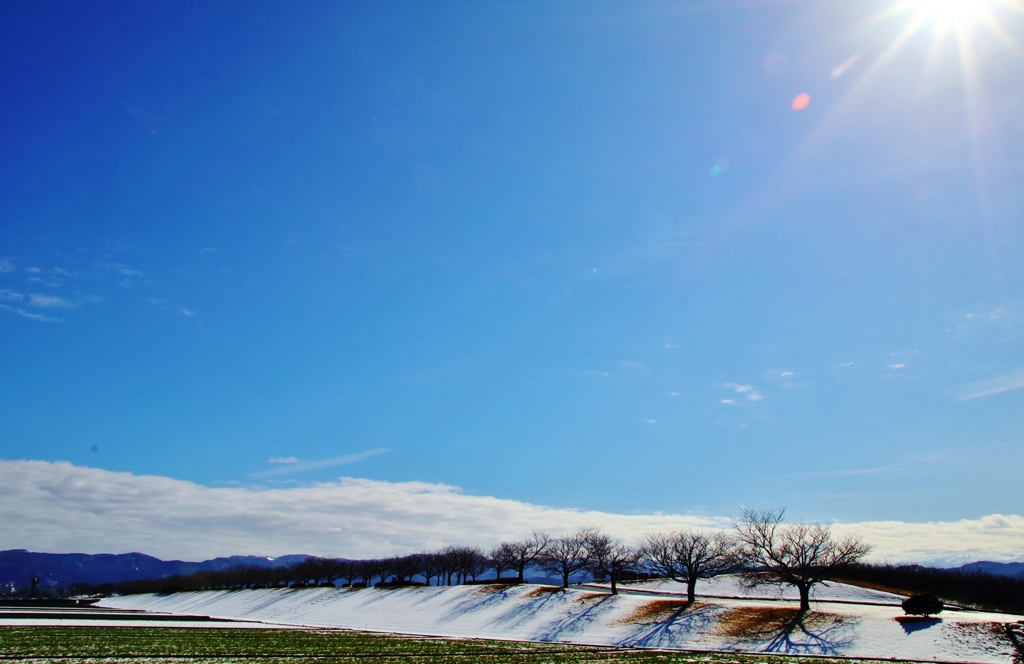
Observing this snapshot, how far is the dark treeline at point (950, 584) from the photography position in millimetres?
66188

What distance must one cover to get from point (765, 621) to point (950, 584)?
4629 cm

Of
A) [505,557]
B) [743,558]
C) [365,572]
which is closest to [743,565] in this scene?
[743,558]

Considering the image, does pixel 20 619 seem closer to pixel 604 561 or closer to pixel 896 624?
pixel 604 561

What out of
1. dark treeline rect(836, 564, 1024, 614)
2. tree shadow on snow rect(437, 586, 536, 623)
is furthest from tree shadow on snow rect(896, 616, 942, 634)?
tree shadow on snow rect(437, 586, 536, 623)

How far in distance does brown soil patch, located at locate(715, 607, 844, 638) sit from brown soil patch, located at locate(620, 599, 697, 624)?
552 centimetres

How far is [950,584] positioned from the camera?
253 feet

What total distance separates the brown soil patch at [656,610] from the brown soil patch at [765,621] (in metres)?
5.52

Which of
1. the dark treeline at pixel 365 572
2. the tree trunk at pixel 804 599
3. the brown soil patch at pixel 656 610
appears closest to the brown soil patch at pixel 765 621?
the tree trunk at pixel 804 599

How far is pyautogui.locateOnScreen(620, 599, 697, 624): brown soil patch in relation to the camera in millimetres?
55688

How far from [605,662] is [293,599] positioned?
318 feet

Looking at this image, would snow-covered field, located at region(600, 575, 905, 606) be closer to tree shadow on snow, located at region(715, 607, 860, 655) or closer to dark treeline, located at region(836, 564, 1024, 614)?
dark treeline, located at region(836, 564, 1024, 614)

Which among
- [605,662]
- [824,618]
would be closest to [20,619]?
[605,662]

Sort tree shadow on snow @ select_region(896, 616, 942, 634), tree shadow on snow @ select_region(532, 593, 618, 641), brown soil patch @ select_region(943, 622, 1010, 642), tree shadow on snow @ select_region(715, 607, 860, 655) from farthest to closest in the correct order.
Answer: tree shadow on snow @ select_region(532, 593, 618, 641), tree shadow on snow @ select_region(715, 607, 860, 655), tree shadow on snow @ select_region(896, 616, 942, 634), brown soil patch @ select_region(943, 622, 1010, 642)

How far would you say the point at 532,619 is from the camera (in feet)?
205
